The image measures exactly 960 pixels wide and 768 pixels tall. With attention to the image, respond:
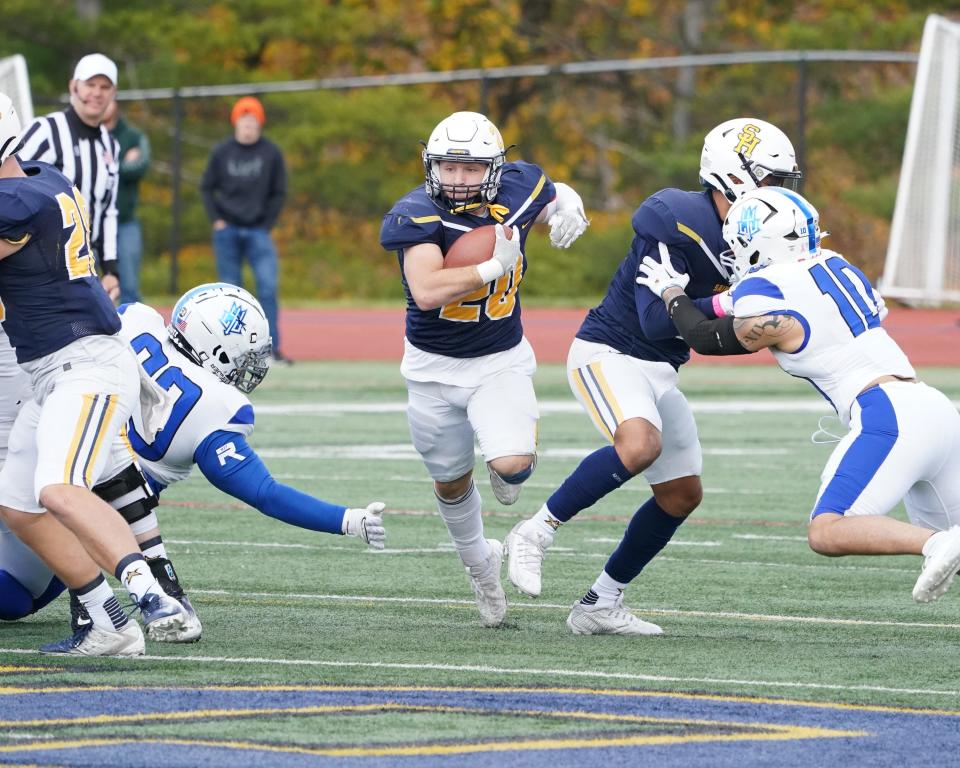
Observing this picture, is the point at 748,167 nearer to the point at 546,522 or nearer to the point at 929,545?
the point at 546,522

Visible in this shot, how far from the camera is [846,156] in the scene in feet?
71.6

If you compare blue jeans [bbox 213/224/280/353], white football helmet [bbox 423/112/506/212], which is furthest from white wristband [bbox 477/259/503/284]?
blue jeans [bbox 213/224/280/353]

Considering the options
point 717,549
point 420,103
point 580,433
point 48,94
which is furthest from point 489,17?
point 717,549

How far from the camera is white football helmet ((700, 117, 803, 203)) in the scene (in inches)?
225

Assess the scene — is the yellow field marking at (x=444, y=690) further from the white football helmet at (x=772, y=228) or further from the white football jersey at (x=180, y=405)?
the white football helmet at (x=772, y=228)

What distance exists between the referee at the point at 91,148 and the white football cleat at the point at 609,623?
14.5 ft

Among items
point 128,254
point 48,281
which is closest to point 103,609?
point 48,281

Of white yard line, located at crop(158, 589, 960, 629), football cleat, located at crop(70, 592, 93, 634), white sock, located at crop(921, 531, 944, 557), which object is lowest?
white yard line, located at crop(158, 589, 960, 629)

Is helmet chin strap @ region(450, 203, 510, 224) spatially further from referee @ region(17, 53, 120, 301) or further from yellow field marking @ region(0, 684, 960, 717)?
referee @ region(17, 53, 120, 301)

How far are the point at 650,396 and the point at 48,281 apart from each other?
1.86 m

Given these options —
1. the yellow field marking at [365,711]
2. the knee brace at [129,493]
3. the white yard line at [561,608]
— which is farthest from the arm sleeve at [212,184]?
the yellow field marking at [365,711]

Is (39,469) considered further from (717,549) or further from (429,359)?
(717,549)

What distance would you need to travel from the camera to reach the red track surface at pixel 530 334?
52.6ft

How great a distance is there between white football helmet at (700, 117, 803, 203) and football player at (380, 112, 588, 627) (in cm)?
58
